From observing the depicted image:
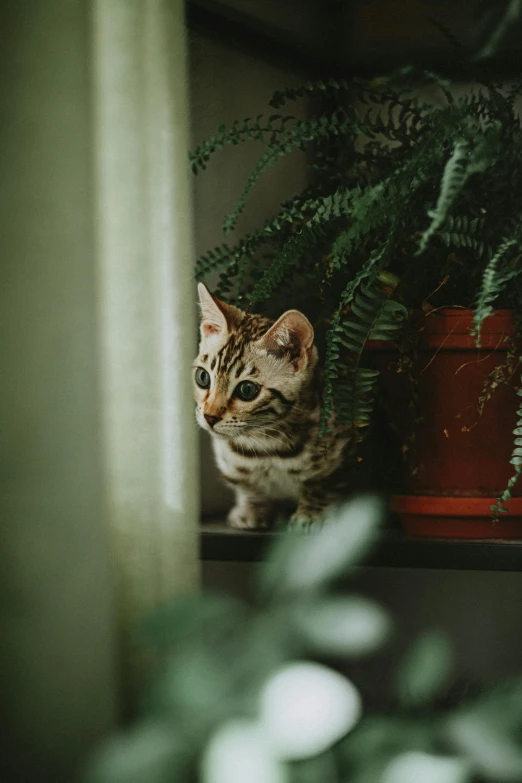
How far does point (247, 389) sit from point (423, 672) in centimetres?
51

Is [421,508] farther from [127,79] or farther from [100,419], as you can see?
[127,79]

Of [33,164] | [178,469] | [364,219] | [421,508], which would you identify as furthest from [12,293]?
[421,508]

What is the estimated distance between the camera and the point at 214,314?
956mm

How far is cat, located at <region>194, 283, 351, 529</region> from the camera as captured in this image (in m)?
0.90

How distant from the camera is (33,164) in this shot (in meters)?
0.70

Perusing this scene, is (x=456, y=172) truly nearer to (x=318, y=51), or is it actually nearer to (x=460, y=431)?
(x=460, y=431)

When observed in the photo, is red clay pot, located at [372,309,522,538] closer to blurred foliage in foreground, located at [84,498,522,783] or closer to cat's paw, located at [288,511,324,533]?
cat's paw, located at [288,511,324,533]

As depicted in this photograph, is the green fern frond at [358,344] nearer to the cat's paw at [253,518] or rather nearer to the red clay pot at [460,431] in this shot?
the red clay pot at [460,431]

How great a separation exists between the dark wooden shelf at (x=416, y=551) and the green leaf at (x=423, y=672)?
415 mm

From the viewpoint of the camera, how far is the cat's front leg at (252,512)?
1025mm

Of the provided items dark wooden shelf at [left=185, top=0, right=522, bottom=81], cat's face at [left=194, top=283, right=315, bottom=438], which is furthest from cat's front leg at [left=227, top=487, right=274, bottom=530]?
dark wooden shelf at [left=185, top=0, right=522, bottom=81]

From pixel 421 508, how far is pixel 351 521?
543 mm

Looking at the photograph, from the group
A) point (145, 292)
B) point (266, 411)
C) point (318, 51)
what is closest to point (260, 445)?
point (266, 411)

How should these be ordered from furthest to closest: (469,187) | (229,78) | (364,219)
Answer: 1. (229,78)
2. (469,187)
3. (364,219)
